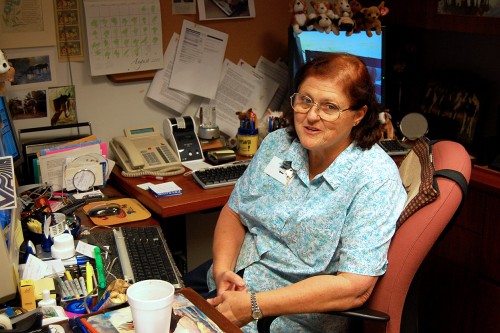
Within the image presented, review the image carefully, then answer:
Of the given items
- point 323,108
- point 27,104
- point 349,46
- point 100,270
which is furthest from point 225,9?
point 100,270

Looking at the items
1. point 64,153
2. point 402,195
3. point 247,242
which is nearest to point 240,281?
point 247,242

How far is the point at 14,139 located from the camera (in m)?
2.20

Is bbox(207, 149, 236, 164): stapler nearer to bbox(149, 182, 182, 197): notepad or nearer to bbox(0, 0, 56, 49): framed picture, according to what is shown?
bbox(149, 182, 182, 197): notepad

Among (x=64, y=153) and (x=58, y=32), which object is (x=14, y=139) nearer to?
(x=64, y=153)

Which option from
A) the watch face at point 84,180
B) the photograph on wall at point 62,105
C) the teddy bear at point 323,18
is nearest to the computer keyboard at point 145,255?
the watch face at point 84,180

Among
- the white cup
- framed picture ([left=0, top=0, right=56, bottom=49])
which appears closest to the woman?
the white cup

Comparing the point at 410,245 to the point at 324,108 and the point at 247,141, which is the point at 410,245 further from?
the point at 247,141

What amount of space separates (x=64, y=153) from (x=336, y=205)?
1075 millimetres

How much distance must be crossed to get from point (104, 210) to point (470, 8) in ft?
5.13

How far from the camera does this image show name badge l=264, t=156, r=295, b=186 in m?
1.82

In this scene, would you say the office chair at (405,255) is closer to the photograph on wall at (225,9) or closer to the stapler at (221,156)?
the stapler at (221,156)

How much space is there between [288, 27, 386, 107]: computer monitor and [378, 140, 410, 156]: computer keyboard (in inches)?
6.7

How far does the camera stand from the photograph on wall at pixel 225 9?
2654 millimetres

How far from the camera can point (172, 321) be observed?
4.00ft
